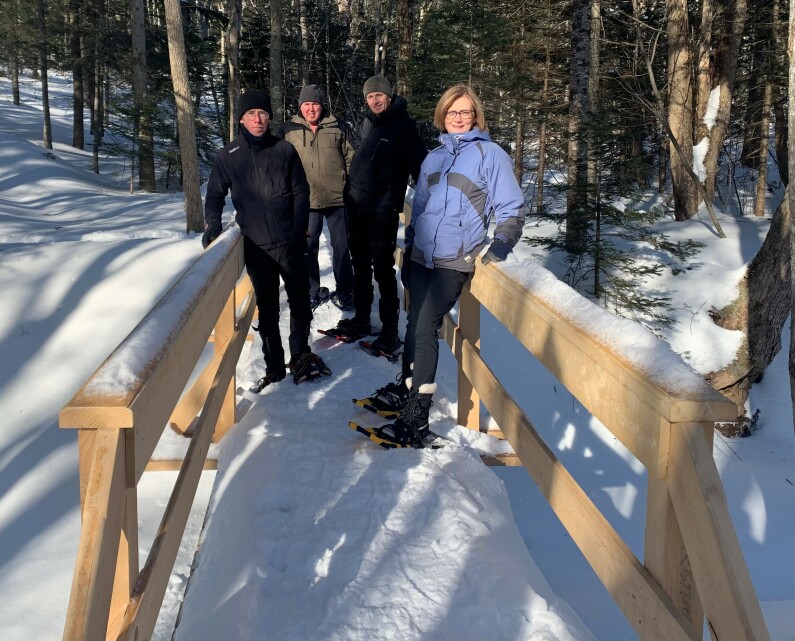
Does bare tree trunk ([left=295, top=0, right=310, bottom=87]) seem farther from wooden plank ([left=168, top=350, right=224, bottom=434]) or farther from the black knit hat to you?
wooden plank ([left=168, top=350, right=224, bottom=434])

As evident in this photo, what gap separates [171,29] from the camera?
41.1ft

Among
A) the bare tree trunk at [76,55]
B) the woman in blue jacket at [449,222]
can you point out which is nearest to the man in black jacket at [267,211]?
the woman in blue jacket at [449,222]

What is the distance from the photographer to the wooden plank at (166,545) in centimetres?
183

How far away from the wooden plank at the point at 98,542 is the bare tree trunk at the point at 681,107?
13.5 metres

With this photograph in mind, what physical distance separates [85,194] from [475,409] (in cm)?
1923

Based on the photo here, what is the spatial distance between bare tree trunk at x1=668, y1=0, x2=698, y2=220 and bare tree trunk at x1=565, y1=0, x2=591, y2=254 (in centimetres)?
363

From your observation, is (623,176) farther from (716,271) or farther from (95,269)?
(95,269)

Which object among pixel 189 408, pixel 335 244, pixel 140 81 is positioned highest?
pixel 140 81

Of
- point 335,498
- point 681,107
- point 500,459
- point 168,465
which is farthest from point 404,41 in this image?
point 335,498

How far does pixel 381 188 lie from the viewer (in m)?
5.09

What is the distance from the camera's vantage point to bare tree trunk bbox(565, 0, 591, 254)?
962cm

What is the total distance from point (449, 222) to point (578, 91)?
8155 mm

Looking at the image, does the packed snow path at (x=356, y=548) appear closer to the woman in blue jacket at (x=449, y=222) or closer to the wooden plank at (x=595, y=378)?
the woman in blue jacket at (x=449, y=222)

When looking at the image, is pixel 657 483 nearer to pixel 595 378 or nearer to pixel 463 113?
pixel 595 378
